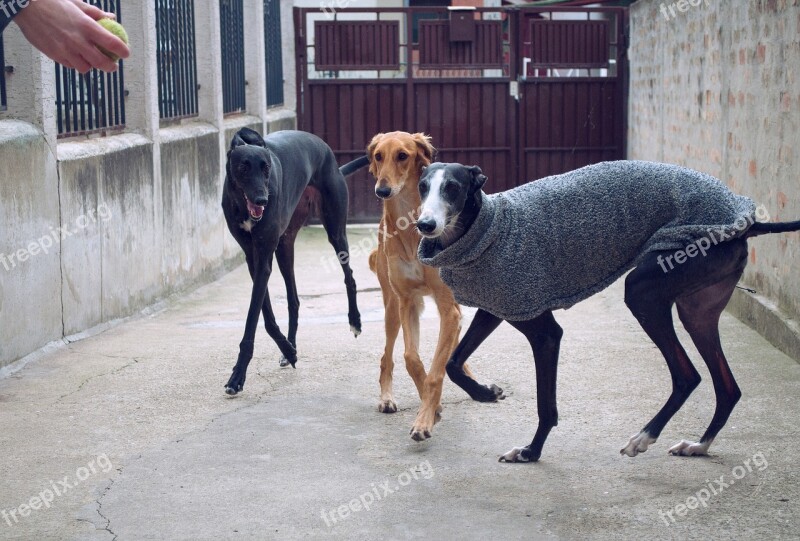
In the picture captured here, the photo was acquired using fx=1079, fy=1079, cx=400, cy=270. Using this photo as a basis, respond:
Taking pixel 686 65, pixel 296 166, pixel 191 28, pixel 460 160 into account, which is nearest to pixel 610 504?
pixel 296 166

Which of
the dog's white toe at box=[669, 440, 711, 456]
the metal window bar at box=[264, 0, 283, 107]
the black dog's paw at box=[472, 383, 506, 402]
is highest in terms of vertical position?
the metal window bar at box=[264, 0, 283, 107]

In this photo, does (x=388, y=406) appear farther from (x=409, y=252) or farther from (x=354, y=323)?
(x=354, y=323)

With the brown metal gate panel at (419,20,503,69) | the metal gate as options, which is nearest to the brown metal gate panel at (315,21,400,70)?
the metal gate

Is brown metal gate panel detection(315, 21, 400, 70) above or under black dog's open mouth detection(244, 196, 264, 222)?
above

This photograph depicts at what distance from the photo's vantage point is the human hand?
2098 mm

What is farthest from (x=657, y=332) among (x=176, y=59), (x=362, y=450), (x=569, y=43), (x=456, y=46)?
(x=569, y=43)

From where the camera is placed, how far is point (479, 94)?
13539 mm

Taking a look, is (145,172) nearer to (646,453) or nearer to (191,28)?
(191,28)

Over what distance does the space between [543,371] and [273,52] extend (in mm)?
9958

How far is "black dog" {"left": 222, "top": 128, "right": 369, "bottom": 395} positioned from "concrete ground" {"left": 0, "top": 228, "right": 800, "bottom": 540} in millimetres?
288

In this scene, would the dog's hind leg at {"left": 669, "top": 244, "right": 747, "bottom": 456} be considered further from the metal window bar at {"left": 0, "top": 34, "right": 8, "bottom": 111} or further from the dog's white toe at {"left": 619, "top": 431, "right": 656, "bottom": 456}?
the metal window bar at {"left": 0, "top": 34, "right": 8, "bottom": 111}

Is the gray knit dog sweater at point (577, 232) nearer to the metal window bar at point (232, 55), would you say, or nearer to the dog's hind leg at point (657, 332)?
the dog's hind leg at point (657, 332)

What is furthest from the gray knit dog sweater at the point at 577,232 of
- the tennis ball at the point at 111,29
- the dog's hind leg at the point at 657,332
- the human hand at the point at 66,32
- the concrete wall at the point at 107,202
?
the concrete wall at the point at 107,202

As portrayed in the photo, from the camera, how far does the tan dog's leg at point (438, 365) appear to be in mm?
4938
